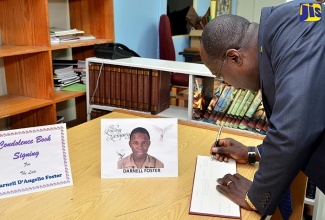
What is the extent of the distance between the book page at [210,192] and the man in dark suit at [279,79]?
0.03 metres

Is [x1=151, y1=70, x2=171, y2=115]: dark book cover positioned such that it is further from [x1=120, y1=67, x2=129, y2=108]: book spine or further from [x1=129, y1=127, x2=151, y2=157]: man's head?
[x1=129, y1=127, x2=151, y2=157]: man's head

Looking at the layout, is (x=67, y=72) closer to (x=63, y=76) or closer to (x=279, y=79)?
(x=63, y=76)

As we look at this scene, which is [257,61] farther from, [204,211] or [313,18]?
[204,211]

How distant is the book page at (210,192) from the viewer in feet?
3.47

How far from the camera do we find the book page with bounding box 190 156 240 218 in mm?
1057

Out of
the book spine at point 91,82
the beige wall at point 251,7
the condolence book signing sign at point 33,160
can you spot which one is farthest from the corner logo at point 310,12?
the beige wall at point 251,7

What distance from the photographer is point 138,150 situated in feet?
4.11

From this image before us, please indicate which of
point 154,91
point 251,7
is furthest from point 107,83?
point 251,7

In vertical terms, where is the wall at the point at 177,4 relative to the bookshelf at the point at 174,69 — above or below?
above

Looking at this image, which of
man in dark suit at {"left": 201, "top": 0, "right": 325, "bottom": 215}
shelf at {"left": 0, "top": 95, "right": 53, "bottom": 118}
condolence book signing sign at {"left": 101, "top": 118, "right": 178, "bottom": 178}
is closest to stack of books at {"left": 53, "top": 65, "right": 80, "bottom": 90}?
shelf at {"left": 0, "top": 95, "right": 53, "bottom": 118}

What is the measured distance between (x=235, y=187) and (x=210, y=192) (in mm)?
82

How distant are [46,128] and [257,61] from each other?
70cm

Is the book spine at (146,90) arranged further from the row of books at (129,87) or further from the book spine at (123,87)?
the book spine at (123,87)

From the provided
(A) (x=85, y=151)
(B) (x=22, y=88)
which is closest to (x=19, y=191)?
(A) (x=85, y=151)
